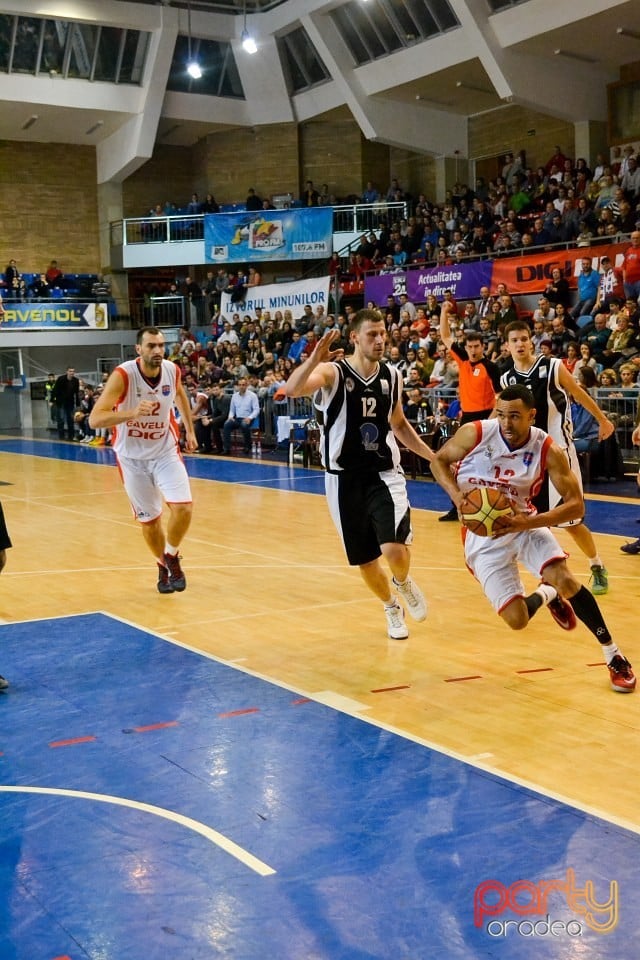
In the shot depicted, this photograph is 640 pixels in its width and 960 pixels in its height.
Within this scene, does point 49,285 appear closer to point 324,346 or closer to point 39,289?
point 39,289

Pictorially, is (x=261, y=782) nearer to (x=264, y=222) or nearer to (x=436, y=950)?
(x=436, y=950)

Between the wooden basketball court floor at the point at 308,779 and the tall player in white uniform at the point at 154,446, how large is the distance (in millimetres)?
513

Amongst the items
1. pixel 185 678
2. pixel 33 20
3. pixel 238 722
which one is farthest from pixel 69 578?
pixel 33 20

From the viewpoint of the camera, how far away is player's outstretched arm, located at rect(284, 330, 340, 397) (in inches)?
239

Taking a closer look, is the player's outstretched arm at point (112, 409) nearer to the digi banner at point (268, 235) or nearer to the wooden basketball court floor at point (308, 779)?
the wooden basketball court floor at point (308, 779)

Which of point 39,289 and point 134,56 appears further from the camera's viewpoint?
point 39,289

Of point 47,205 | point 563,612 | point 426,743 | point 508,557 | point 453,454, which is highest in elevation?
point 47,205

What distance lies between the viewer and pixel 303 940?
11.1ft

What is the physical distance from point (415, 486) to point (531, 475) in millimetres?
10340

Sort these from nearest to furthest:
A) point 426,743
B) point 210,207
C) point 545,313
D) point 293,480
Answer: point 426,743 → point 293,480 → point 545,313 → point 210,207

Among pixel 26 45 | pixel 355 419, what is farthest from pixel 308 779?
pixel 26 45

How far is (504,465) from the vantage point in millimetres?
5973

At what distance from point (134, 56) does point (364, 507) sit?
1094 inches

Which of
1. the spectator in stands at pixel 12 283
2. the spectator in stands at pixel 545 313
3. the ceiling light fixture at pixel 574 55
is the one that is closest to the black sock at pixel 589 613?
the spectator in stands at pixel 545 313
